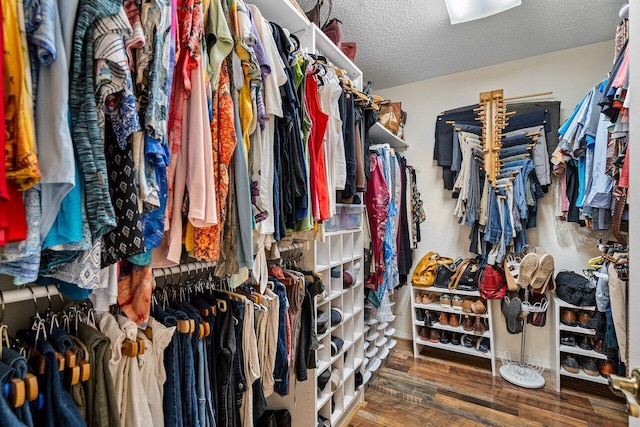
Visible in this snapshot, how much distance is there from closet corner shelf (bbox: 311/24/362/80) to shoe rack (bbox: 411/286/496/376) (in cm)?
187

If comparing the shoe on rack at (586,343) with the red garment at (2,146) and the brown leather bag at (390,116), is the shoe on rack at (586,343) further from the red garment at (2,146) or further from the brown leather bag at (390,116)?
the red garment at (2,146)

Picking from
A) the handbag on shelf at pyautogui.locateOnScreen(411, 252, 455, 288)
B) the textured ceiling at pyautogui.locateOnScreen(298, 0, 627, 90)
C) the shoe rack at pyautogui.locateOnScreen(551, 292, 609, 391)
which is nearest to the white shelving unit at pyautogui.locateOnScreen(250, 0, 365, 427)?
the textured ceiling at pyautogui.locateOnScreen(298, 0, 627, 90)

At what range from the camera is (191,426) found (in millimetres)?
910

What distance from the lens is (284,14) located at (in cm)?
139

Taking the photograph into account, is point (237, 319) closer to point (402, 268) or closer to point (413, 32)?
point (402, 268)

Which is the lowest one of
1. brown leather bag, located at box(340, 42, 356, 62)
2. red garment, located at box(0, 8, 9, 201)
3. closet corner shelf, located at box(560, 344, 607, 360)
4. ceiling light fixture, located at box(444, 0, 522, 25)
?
closet corner shelf, located at box(560, 344, 607, 360)

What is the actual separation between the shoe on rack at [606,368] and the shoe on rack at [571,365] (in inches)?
5.1

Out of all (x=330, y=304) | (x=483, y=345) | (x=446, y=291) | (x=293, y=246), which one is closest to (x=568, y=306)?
(x=483, y=345)

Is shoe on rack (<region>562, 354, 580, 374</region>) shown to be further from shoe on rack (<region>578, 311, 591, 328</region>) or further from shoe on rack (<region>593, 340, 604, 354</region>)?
shoe on rack (<region>578, 311, 591, 328</region>)

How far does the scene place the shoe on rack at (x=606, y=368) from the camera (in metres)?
2.10

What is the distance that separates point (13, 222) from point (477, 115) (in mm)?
3062

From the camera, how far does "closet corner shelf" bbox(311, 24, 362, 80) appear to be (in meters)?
1.61

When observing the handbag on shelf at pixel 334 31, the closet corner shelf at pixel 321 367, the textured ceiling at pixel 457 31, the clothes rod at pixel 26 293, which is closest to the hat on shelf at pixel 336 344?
the closet corner shelf at pixel 321 367

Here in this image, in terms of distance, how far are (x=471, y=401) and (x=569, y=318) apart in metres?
0.95
